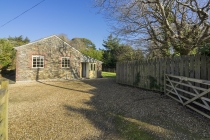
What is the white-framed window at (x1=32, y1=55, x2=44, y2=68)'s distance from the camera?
1507cm

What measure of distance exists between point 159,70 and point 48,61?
12.9m

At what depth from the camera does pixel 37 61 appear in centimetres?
1527

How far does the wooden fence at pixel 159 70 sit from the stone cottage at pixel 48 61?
25.4 ft

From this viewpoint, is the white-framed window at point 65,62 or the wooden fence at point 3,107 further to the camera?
the white-framed window at point 65,62

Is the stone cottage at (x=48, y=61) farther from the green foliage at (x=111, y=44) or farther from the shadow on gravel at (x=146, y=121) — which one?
the green foliage at (x=111, y=44)

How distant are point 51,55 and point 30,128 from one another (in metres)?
13.6

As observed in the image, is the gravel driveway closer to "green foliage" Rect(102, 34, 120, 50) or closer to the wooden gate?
the wooden gate

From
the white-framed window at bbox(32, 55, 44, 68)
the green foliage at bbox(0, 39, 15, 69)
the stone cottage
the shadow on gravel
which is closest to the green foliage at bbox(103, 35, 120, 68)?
the stone cottage

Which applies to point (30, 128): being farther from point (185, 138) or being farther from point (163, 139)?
point (185, 138)

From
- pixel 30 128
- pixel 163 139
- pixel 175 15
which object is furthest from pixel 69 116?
pixel 175 15

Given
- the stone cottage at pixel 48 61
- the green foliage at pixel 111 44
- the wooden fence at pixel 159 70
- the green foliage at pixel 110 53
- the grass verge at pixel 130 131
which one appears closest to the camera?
the grass verge at pixel 130 131

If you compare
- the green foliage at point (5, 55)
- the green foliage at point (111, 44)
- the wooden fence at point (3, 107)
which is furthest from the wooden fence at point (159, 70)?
the green foliage at point (111, 44)

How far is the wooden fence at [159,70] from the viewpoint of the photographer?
189 inches

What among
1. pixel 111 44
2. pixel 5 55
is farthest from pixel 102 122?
pixel 111 44
